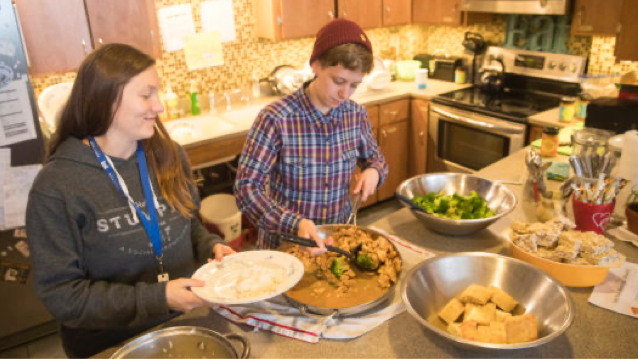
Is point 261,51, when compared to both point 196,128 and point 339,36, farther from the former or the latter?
point 339,36

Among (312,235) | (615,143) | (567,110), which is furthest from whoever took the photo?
(567,110)

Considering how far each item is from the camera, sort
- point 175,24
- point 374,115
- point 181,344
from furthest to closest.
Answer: point 374,115 < point 175,24 < point 181,344

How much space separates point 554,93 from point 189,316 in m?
3.32

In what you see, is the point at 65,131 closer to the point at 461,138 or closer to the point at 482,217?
the point at 482,217

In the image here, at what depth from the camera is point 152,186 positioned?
1442mm

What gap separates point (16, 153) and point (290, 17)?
196cm

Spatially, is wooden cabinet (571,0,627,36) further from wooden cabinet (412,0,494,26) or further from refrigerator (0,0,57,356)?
refrigerator (0,0,57,356)

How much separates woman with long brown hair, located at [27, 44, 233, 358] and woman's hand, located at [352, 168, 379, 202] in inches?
22.7

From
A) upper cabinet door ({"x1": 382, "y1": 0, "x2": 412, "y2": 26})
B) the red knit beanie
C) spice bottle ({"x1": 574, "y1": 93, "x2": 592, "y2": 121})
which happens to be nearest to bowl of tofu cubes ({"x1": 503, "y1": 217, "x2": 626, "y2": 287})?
the red knit beanie

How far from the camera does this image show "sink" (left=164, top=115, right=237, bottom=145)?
9.93 ft

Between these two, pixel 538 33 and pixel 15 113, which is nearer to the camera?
pixel 15 113

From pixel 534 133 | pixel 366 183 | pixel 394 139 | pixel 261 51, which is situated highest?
pixel 261 51

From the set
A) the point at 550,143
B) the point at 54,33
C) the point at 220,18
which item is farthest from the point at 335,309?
the point at 220,18

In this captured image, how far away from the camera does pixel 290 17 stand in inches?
137
